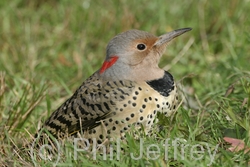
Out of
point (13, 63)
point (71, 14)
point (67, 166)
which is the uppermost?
point (71, 14)

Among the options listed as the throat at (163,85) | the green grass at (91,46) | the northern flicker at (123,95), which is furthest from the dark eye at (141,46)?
the green grass at (91,46)

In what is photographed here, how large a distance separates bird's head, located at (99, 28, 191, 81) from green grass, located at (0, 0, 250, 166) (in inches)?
23.6

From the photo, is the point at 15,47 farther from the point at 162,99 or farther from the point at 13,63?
the point at 162,99

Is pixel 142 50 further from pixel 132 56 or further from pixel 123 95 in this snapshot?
pixel 123 95

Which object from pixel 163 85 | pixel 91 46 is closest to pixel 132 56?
pixel 163 85

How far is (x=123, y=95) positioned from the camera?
178 inches

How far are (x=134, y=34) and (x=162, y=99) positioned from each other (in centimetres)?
67

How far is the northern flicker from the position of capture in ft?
14.5

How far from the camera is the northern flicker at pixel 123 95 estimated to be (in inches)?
174

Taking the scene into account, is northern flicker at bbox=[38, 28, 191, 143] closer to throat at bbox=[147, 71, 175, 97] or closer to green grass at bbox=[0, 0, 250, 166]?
throat at bbox=[147, 71, 175, 97]

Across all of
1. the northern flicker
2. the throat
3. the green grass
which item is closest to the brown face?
the northern flicker

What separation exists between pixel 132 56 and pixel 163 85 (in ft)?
1.33

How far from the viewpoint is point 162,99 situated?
4.48 metres

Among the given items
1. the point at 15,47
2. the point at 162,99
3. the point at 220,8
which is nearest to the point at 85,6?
the point at 15,47
